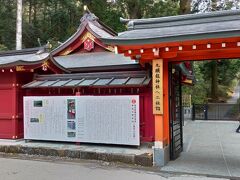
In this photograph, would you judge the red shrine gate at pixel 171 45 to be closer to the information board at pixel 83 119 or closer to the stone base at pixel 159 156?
the stone base at pixel 159 156

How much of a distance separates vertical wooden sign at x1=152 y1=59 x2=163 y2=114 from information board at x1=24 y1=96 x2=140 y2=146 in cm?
119

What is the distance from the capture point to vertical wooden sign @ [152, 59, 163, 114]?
380 inches

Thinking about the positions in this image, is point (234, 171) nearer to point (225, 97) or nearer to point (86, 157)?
point (86, 157)

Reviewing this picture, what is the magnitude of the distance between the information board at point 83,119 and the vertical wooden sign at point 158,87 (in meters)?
1.19

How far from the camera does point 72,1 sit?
3206cm

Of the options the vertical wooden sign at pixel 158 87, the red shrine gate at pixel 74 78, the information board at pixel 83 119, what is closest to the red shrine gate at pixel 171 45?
the vertical wooden sign at pixel 158 87

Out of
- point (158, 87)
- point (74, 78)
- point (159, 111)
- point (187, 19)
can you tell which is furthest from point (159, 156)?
point (74, 78)

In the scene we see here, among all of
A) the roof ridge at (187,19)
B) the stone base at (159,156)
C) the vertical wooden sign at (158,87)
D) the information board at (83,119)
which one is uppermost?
the roof ridge at (187,19)

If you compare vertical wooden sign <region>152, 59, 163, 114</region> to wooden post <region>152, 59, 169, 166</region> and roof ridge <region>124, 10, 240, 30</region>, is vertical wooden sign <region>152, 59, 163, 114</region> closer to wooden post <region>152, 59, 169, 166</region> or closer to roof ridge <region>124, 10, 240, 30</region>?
wooden post <region>152, 59, 169, 166</region>

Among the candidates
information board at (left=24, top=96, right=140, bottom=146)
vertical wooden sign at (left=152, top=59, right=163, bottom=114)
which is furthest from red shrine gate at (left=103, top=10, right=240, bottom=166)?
information board at (left=24, top=96, right=140, bottom=146)

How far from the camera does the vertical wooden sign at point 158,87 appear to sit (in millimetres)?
9648

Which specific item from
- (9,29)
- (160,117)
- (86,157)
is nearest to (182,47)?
(160,117)

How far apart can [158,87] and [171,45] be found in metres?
1.39

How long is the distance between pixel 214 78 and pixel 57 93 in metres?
23.6
